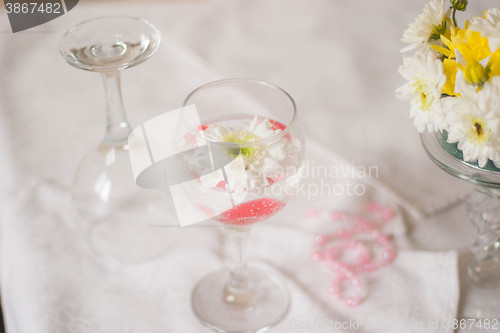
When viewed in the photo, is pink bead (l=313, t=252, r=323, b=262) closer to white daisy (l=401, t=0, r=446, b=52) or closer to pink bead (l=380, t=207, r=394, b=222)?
pink bead (l=380, t=207, r=394, b=222)

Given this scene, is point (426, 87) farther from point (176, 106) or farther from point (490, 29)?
point (176, 106)

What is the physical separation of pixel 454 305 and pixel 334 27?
1.56ft

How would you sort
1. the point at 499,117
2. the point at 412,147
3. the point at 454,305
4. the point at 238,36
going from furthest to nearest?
the point at 238,36 → the point at 412,147 → the point at 454,305 → the point at 499,117

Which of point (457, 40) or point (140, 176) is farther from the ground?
point (457, 40)

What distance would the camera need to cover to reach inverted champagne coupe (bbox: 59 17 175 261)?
54cm

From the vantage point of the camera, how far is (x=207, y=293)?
553 mm

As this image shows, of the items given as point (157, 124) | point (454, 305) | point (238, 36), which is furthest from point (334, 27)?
point (454, 305)

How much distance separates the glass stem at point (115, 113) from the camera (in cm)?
56

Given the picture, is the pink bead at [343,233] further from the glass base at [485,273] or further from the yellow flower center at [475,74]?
the yellow flower center at [475,74]

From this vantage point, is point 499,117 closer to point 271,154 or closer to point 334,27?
point 271,154

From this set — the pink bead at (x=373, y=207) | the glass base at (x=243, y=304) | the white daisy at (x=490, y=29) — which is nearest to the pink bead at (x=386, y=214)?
the pink bead at (x=373, y=207)

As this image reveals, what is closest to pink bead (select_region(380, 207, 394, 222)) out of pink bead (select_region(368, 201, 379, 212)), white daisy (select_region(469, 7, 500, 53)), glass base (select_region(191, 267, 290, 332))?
pink bead (select_region(368, 201, 379, 212))

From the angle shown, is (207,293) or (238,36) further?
(238,36)

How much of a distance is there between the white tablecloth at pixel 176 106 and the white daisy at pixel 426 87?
167mm
